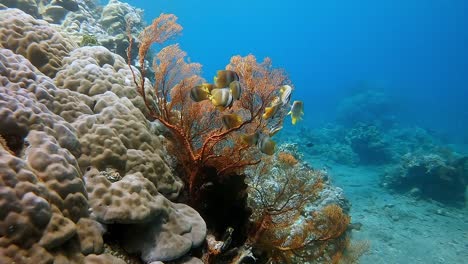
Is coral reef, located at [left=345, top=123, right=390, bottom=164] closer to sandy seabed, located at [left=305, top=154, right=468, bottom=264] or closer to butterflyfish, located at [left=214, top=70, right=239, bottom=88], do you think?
sandy seabed, located at [left=305, top=154, right=468, bottom=264]

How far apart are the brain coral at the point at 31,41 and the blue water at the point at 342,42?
5852cm

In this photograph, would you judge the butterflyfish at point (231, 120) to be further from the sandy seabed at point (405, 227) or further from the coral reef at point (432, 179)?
the coral reef at point (432, 179)

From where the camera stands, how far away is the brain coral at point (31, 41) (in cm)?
434

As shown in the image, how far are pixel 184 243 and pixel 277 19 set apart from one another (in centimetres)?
19582

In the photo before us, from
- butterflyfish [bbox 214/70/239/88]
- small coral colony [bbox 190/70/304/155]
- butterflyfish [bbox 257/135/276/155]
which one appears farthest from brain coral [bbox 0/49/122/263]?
butterflyfish [bbox 257/135/276/155]

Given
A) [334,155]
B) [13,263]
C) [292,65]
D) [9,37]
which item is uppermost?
[292,65]

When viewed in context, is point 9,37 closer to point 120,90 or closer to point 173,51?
point 120,90

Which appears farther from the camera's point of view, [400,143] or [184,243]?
[400,143]

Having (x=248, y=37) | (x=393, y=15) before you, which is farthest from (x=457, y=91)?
(x=248, y=37)

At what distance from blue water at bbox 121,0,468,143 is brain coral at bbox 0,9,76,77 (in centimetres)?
5852

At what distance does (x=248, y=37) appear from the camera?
18150cm

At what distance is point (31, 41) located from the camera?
447cm

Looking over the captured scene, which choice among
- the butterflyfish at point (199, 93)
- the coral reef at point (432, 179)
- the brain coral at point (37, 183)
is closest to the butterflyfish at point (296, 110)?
the butterflyfish at point (199, 93)

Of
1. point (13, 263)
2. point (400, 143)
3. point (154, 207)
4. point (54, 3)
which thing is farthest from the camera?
point (400, 143)
